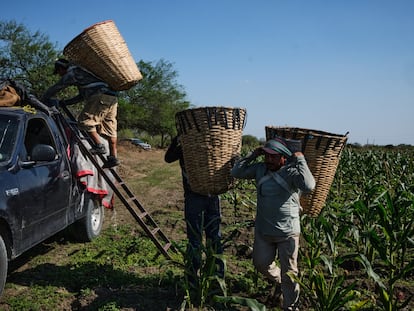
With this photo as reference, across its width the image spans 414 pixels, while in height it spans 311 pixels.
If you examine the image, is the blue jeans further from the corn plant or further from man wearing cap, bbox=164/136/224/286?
the corn plant

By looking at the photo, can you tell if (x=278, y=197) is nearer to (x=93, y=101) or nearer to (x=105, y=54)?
(x=105, y=54)

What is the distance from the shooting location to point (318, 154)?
3764 mm

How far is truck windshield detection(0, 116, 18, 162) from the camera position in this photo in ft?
13.5

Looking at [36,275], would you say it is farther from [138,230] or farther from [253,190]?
[253,190]

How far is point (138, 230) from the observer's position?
6.96m

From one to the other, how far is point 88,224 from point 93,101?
1.97 m

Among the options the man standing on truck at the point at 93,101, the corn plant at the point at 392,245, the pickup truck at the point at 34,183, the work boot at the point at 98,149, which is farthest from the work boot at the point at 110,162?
the corn plant at the point at 392,245

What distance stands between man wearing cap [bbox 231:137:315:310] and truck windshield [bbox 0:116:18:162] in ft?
7.87

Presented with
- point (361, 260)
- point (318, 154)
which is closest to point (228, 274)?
point (361, 260)

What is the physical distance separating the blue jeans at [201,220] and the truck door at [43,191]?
5.49 ft

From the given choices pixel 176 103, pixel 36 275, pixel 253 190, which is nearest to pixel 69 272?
pixel 36 275

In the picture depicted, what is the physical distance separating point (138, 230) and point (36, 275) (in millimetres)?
2312

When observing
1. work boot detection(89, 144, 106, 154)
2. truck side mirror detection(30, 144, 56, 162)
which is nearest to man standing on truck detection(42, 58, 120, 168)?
work boot detection(89, 144, 106, 154)

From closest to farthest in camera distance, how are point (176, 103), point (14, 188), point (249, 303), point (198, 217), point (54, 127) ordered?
1. point (249, 303)
2. point (14, 188)
3. point (198, 217)
4. point (54, 127)
5. point (176, 103)
